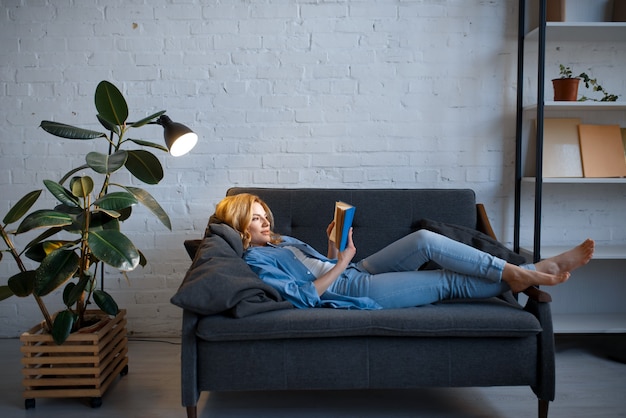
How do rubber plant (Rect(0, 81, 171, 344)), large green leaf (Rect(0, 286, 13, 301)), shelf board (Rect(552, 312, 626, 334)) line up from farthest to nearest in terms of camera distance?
shelf board (Rect(552, 312, 626, 334))
large green leaf (Rect(0, 286, 13, 301))
rubber plant (Rect(0, 81, 171, 344))

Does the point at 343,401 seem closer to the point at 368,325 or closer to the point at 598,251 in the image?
Answer: the point at 368,325

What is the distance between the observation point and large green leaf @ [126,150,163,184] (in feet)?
8.18

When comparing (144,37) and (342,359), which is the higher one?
(144,37)

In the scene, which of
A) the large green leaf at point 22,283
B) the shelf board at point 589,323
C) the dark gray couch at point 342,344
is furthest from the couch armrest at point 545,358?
the large green leaf at point 22,283

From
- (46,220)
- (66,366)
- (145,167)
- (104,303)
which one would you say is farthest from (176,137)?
(66,366)

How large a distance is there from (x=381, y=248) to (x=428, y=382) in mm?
795

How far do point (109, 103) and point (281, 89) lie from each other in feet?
3.57

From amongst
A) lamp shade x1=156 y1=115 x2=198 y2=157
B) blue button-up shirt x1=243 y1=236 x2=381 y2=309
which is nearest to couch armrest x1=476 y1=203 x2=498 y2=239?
blue button-up shirt x1=243 y1=236 x2=381 y2=309

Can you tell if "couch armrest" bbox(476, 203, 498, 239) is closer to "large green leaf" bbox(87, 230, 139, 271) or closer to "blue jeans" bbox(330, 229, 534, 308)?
"blue jeans" bbox(330, 229, 534, 308)

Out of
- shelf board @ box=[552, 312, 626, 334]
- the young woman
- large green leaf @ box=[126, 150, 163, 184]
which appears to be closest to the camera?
the young woman

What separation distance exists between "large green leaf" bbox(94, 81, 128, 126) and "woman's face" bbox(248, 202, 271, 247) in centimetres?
67

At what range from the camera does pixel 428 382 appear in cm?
215

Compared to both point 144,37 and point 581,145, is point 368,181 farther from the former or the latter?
point 144,37

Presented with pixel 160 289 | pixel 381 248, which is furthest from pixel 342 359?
pixel 160 289
